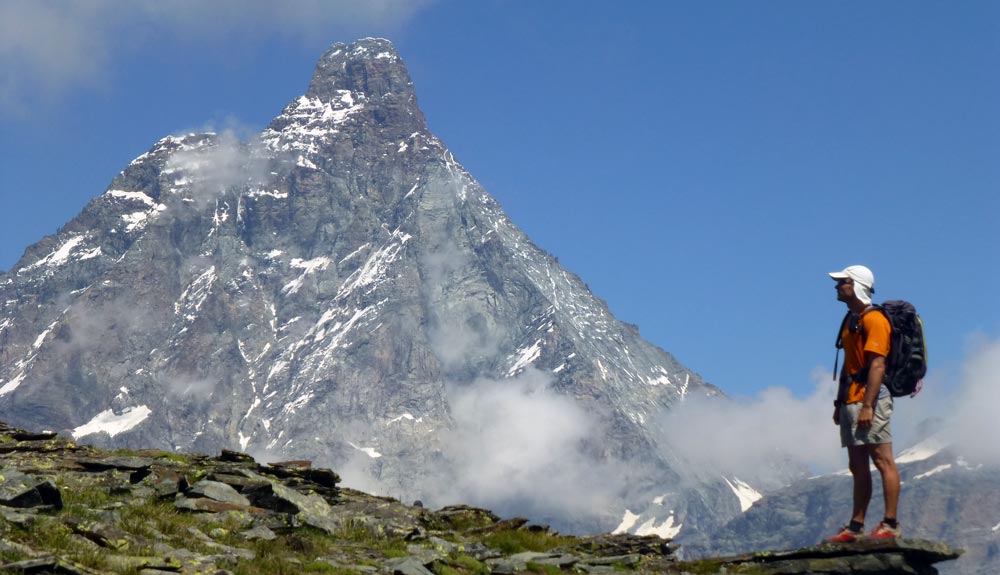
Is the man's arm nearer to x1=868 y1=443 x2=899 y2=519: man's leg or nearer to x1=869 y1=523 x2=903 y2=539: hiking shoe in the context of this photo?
x1=868 y1=443 x2=899 y2=519: man's leg

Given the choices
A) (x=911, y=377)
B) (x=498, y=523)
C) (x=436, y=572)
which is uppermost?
(x=911, y=377)

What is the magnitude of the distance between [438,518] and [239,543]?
710 cm

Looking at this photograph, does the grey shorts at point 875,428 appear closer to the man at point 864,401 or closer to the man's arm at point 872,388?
the man at point 864,401

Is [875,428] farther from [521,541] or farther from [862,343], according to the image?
[521,541]

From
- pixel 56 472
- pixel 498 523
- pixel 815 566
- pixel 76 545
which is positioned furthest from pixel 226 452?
pixel 815 566

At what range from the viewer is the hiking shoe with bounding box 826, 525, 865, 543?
2250 cm

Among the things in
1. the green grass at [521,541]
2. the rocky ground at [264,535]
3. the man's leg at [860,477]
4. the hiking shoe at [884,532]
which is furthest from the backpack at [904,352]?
the green grass at [521,541]

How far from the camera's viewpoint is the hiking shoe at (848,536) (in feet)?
73.8

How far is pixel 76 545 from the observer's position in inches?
706

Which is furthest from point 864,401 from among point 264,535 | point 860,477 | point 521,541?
point 264,535

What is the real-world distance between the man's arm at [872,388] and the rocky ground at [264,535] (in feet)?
7.38

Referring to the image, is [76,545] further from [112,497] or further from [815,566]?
[815,566]

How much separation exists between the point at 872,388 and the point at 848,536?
292 centimetres

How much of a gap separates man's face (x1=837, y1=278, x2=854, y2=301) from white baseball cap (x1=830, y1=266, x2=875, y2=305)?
0.19ft
